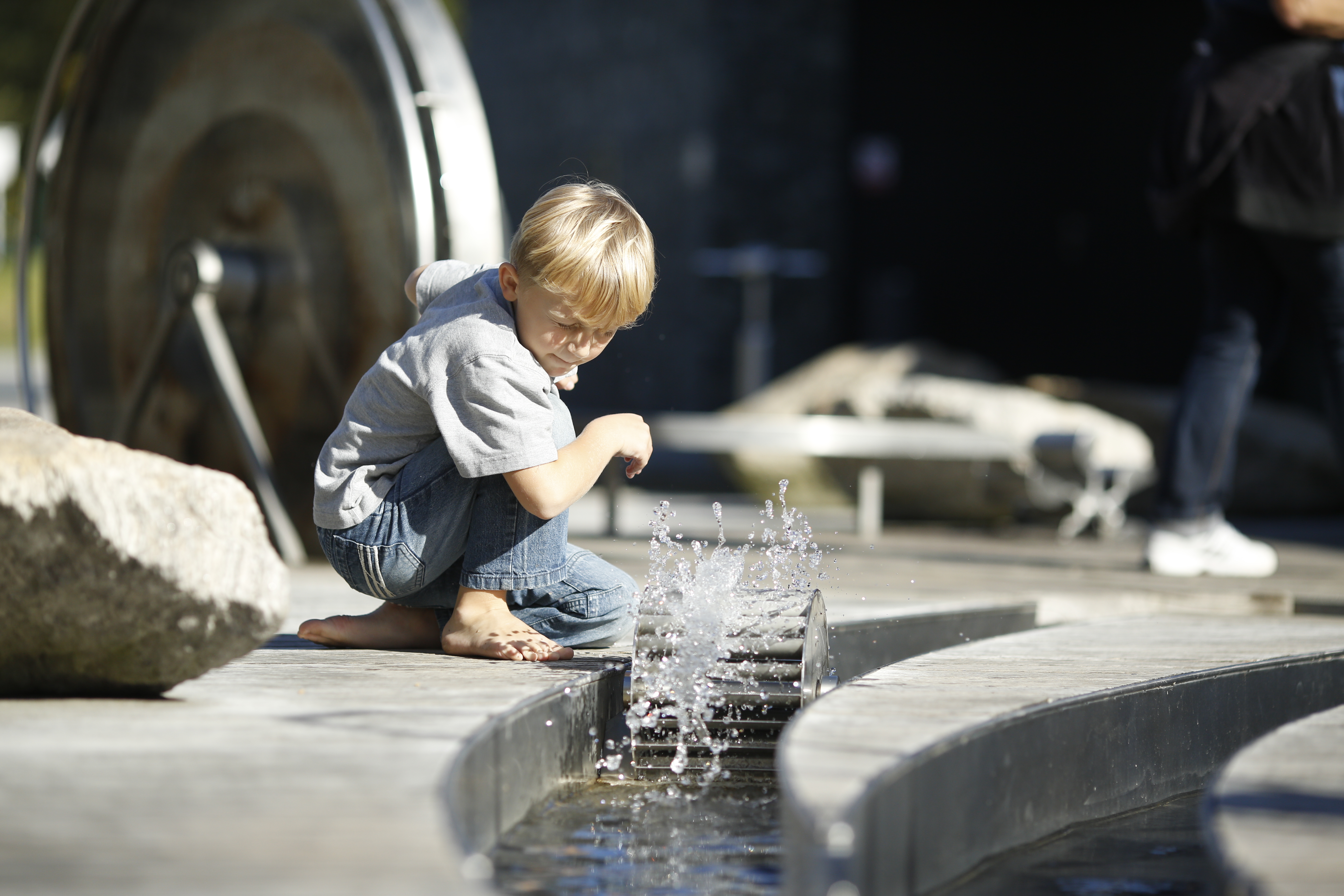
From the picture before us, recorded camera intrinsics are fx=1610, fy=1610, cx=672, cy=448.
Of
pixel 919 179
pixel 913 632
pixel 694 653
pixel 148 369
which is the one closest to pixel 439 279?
pixel 694 653

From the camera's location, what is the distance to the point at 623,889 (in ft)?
6.07

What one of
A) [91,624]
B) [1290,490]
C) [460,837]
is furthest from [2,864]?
[1290,490]

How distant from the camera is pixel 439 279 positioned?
2.73 metres

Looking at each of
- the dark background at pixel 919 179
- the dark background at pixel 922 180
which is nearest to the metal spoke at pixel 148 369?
the dark background at pixel 922 180

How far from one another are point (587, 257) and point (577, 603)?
2.09ft

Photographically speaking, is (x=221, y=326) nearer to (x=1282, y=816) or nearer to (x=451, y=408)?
(x=451, y=408)

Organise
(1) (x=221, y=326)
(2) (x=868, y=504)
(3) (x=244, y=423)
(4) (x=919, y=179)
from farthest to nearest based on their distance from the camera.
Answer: (4) (x=919, y=179)
(2) (x=868, y=504)
(1) (x=221, y=326)
(3) (x=244, y=423)

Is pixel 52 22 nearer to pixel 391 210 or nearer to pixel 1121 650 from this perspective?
pixel 391 210

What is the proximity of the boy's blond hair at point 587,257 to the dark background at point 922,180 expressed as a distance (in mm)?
8986

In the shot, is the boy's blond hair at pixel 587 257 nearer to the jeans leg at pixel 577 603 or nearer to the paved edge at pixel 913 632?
the jeans leg at pixel 577 603

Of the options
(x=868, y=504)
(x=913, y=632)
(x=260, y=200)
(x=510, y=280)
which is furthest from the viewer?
(x=868, y=504)

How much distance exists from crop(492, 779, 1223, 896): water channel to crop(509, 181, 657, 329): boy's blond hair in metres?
0.72

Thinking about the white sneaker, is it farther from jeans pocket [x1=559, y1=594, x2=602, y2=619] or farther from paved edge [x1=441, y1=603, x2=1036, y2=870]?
jeans pocket [x1=559, y1=594, x2=602, y2=619]

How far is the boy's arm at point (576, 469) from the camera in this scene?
241 centimetres
